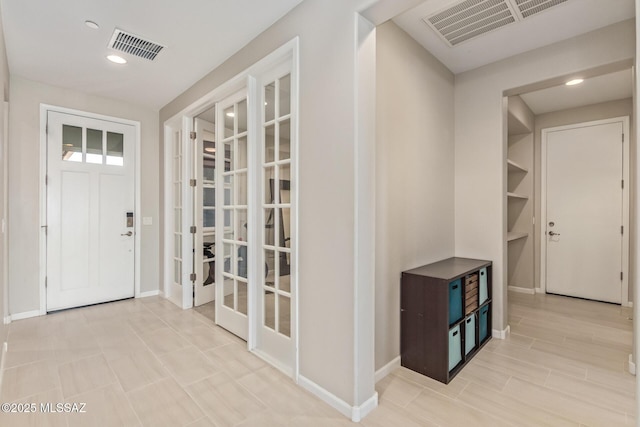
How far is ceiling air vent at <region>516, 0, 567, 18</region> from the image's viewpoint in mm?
2164

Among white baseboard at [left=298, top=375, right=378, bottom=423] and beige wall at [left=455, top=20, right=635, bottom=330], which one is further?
beige wall at [left=455, top=20, right=635, bottom=330]

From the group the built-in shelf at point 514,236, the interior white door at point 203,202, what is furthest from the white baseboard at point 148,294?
the built-in shelf at point 514,236

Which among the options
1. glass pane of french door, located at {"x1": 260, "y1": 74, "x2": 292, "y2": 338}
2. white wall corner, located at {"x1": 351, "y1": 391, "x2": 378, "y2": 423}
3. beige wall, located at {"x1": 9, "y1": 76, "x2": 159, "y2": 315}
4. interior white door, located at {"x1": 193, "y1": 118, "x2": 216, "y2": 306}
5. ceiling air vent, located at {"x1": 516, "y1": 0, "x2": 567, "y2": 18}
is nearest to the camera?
white wall corner, located at {"x1": 351, "y1": 391, "x2": 378, "y2": 423}

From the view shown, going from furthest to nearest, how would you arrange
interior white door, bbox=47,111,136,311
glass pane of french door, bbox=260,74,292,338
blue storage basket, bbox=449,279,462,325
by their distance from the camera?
1. interior white door, bbox=47,111,136,311
2. glass pane of french door, bbox=260,74,292,338
3. blue storage basket, bbox=449,279,462,325

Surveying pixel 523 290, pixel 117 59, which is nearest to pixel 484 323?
pixel 523 290

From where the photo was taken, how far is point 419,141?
8.95 feet

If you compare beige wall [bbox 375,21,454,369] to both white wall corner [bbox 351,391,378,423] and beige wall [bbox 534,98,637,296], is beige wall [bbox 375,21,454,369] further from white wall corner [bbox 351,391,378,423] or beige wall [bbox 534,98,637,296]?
beige wall [bbox 534,98,637,296]

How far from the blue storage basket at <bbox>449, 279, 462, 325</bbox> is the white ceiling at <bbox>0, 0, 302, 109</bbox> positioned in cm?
237

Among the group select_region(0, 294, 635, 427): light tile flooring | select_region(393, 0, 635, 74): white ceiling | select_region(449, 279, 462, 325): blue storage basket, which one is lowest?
select_region(0, 294, 635, 427): light tile flooring

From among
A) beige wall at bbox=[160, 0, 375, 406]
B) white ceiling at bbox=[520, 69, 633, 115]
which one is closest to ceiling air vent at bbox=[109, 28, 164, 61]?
beige wall at bbox=[160, 0, 375, 406]

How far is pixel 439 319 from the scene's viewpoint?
2211mm

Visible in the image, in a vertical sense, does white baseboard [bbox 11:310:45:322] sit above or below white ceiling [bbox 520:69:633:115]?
below

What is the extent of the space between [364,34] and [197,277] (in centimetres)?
329

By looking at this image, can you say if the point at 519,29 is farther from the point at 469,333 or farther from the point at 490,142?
the point at 469,333
